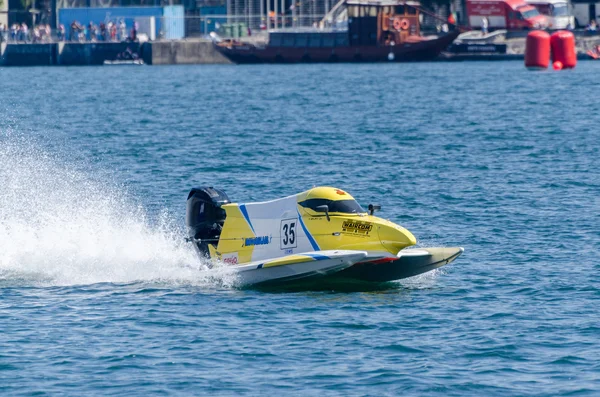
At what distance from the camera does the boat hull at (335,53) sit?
105 m

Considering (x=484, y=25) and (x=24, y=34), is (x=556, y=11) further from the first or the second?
(x=24, y=34)

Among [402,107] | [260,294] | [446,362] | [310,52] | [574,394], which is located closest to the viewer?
[574,394]

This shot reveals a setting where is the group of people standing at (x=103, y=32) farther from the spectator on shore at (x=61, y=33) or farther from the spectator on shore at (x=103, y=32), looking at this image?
the spectator on shore at (x=61, y=33)

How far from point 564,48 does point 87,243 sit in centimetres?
7070

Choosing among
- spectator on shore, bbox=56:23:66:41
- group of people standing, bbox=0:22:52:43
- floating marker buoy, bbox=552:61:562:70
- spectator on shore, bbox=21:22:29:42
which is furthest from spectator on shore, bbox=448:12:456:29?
spectator on shore, bbox=21:22:29:42

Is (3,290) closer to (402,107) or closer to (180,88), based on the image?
(402,107)

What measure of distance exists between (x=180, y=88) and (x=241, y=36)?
3567 centimetres

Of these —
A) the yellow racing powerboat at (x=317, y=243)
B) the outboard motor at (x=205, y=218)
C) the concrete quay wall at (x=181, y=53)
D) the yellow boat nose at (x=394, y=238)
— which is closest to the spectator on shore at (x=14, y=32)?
the concrete quay wall at (x=181, y=53)

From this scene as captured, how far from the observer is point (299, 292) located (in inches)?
776

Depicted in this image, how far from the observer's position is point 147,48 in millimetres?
111750

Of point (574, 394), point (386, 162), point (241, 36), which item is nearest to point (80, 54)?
point (241, 36)

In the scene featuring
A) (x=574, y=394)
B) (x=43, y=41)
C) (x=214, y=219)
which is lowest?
(x=574, y=394)

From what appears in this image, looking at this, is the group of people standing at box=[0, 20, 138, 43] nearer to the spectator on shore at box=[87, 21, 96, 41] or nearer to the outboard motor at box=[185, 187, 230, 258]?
the spectator on shore at box=[87, 21, 96, 41]

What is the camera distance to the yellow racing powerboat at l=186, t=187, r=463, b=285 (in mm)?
19250
